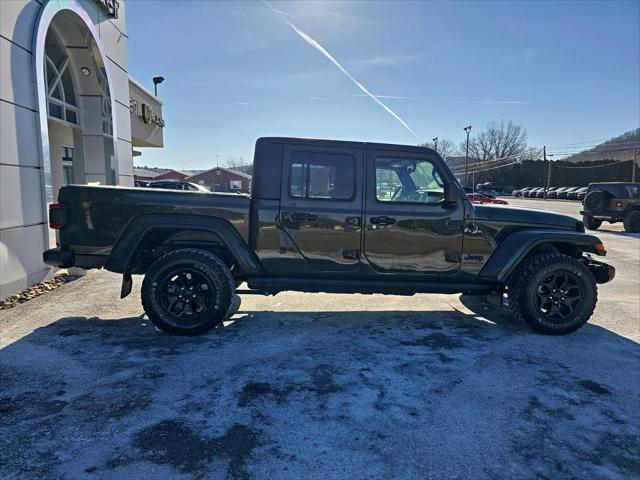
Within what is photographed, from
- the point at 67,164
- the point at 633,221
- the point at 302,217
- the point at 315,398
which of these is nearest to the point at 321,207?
the point at 302,217

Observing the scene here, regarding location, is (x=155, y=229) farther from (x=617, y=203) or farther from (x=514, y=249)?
(x=617, y=203)

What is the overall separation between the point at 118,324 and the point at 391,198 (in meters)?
3.31

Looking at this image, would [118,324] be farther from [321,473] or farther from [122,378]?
[321,473]

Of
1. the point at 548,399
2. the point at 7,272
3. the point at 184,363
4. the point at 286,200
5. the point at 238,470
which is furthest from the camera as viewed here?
the point at 7,272

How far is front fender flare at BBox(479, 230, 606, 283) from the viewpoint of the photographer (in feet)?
14.6

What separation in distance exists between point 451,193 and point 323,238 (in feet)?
4.73

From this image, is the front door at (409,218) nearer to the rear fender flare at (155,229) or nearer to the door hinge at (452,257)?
the door hinge at (452,257)

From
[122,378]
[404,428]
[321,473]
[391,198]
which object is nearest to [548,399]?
[404,428]

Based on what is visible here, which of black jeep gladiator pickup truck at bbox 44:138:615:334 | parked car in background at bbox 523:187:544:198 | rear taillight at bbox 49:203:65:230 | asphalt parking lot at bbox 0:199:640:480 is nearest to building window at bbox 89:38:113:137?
rear taillight at bbox 49:203:65:230

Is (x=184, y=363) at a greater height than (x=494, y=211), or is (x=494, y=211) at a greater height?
(x=494, y=211)

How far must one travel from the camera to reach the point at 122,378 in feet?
10.6

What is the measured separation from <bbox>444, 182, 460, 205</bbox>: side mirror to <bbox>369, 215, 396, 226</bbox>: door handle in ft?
2.01

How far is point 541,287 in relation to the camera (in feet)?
14.7

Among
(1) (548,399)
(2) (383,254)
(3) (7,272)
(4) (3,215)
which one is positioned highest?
(4) (3,215)
